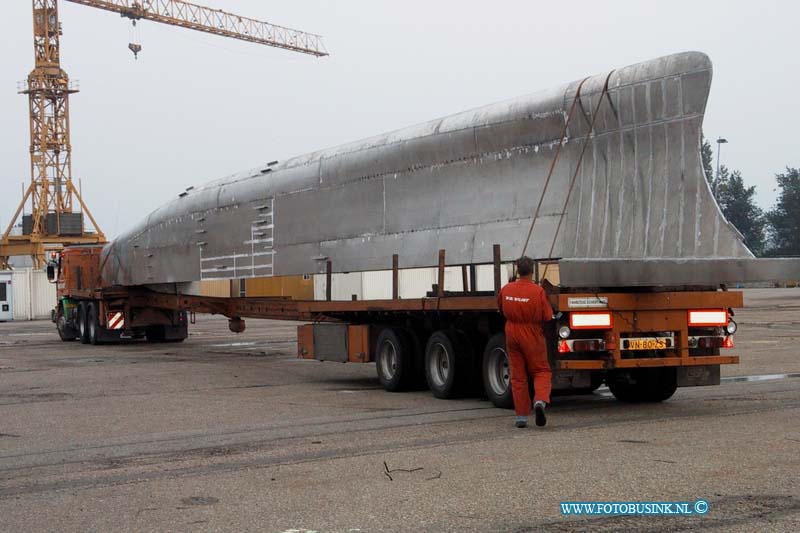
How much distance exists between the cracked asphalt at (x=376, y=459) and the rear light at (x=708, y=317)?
0.98 meters

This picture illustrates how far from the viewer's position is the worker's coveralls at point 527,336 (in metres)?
11.0

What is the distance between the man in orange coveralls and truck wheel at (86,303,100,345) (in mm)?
20751

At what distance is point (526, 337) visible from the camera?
36.3ft

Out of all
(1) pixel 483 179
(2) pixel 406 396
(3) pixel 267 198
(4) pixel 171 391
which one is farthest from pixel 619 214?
Answer: (3) pixel 267 198

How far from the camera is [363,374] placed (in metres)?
18.9

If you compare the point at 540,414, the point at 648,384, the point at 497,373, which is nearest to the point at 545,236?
the point at 497,373

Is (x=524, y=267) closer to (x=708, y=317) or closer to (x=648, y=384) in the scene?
(x=708, y=317)

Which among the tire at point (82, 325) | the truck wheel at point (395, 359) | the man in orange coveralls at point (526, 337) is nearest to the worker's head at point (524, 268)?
the man in orange coveralls at point (526, 337)

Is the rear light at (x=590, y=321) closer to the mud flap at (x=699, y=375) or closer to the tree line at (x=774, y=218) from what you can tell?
the mud flap at (x=699, y=375)

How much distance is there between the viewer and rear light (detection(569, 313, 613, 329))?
37.9 feet

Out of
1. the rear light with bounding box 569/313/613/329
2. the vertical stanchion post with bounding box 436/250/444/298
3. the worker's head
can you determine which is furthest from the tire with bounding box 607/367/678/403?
the vertical stanchion post with bounding box 436/250/444/298

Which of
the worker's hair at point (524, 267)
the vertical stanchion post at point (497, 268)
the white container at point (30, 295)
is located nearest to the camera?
the worker's hair at point (524, 267)

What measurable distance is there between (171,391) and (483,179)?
5.83 metres

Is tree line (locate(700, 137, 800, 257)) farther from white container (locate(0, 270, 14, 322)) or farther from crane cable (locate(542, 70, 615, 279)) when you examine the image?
crane cable (locate(542, 70, 615, 279))
